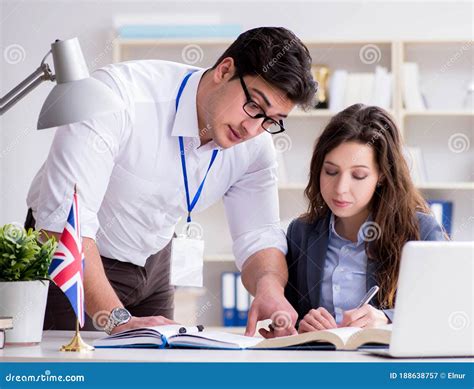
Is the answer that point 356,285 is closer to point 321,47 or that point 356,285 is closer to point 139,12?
point 321,47

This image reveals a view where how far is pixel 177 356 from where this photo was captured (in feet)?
4.45

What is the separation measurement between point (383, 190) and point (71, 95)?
1106mm

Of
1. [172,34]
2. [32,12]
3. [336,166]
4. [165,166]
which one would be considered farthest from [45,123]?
[32,12]

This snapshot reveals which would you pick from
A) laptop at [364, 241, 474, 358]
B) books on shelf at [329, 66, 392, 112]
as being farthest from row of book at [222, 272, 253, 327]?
laptop at [364, 241, 474, 358]

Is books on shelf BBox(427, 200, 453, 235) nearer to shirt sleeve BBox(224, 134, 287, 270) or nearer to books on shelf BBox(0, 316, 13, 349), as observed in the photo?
shirt sleeve BBox(224, 134, 287, 270)

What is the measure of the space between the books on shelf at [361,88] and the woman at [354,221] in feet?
5.64

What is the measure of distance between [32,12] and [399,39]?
75.3 inches

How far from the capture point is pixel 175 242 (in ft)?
6.77

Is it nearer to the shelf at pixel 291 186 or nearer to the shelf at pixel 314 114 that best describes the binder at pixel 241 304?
the shelf at pixel 291 186

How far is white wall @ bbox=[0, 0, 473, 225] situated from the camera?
167 inches

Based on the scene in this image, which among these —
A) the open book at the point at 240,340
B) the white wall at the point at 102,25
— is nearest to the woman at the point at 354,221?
the open book at the point at 240,340

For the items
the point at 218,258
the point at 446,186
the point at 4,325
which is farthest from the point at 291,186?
the point at 4,325

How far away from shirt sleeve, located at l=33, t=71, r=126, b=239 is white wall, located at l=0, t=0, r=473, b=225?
96.7 inches

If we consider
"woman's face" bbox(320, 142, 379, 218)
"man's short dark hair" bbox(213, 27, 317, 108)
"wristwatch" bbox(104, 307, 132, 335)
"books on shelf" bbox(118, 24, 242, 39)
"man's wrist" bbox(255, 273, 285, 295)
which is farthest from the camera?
"books on shelf" bbox(118, 24, 242, 39)
